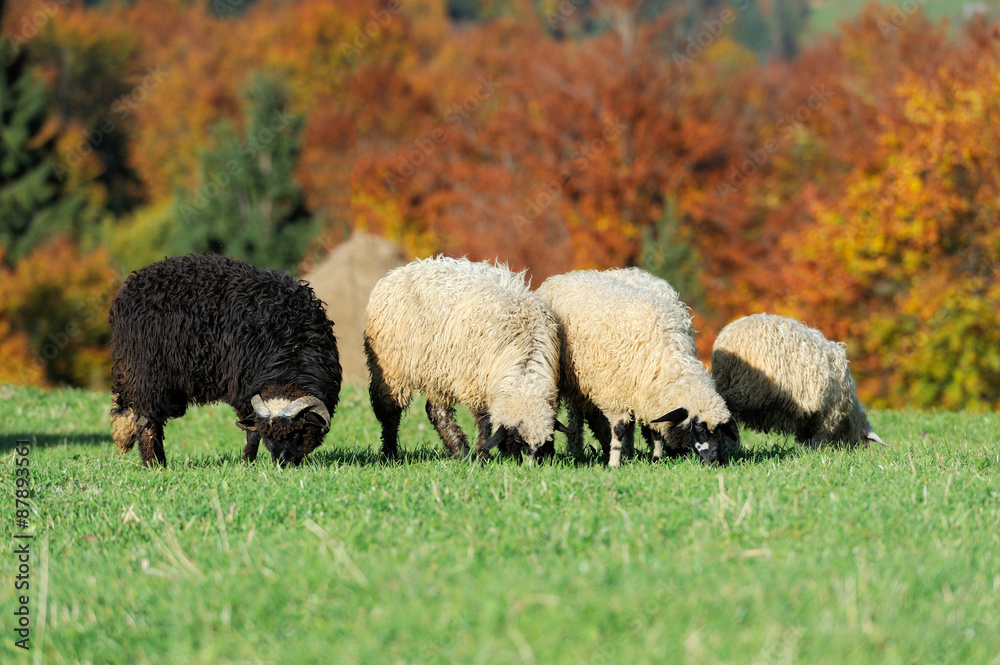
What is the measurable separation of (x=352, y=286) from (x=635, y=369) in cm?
1119

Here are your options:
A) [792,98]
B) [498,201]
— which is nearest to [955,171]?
[498,201]

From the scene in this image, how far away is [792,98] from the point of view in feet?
149

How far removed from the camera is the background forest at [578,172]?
1029 inches

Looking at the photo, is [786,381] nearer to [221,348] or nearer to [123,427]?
[221,348]

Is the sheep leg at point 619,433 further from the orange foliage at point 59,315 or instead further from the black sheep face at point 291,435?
the orange foliage at point 59,315

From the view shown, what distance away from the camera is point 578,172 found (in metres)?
35.2

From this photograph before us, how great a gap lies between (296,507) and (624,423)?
13.1 ft

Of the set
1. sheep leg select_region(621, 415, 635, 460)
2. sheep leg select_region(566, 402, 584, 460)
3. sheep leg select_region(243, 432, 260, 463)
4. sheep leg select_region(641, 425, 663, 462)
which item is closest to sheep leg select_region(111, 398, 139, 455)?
sheep leg select_region(243, 432, 260, 463)

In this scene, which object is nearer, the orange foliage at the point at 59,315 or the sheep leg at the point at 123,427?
the sheep leg at the point at 123,427

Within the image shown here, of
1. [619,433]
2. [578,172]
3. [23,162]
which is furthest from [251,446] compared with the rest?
[23,162]

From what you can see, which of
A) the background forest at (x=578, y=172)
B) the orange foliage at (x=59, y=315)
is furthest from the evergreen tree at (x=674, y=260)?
the orange foliage at (x=59, y=315)

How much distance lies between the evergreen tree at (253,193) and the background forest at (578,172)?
0.13 m

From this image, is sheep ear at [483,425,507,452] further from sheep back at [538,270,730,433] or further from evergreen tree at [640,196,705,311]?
evergreen tree at [640,196,705,311]

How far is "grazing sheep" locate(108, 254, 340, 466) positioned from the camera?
8430 millimetres
